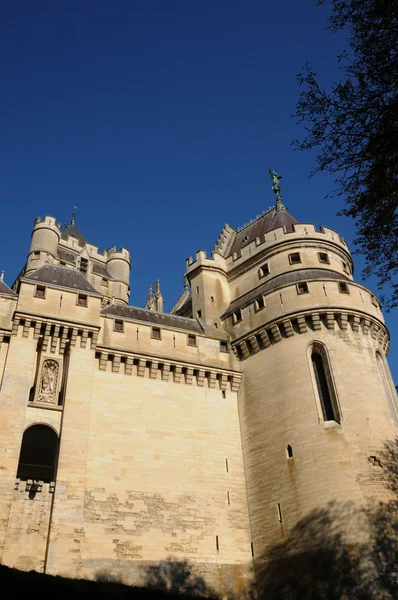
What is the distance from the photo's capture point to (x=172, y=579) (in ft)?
60.4

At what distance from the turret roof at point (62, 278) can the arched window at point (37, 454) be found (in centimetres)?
570

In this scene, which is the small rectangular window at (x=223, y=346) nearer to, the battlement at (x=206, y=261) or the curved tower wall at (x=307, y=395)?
the curved tower wall at (x=307, y=395)

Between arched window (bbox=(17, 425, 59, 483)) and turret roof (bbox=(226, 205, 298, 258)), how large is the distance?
13726mm

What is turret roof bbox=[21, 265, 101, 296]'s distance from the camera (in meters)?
22.5

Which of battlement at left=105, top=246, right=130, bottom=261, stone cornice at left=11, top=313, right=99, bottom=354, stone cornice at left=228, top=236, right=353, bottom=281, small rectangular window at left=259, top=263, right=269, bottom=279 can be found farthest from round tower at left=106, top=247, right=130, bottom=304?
stone cornice at left=11, top=313, right=99, bottom=354

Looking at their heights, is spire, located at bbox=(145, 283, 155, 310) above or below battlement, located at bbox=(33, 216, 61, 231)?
below

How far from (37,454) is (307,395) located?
34.9 feet

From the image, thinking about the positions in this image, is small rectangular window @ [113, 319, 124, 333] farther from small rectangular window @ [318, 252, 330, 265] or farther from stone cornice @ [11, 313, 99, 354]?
small rectangular window @ [318, 252, 330, 265]

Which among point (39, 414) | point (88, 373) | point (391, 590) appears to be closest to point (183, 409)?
point (88, 373)

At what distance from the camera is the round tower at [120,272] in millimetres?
39188

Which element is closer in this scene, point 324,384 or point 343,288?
point 324,384

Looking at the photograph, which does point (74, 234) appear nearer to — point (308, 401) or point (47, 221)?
point (47, 221)

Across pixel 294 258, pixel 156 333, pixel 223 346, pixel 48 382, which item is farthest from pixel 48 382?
pixel 294 258

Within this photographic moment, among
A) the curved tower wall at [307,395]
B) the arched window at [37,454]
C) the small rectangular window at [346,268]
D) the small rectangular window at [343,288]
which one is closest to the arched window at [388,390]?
the curved tower wall at [307,395]
